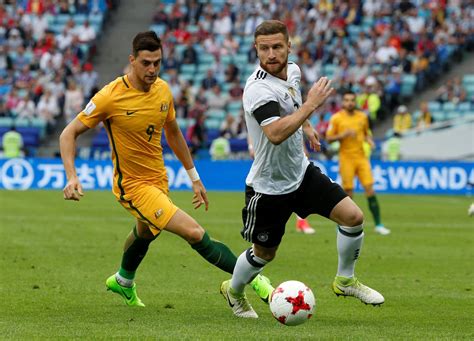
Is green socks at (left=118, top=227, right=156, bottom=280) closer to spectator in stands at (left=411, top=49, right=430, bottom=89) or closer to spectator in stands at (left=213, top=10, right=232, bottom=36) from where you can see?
spectator in stands at (left=411, top=49, right=430, bottom=89)

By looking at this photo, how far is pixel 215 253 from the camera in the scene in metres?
9.71

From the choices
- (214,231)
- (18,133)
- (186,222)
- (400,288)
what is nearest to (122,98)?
(186,222)

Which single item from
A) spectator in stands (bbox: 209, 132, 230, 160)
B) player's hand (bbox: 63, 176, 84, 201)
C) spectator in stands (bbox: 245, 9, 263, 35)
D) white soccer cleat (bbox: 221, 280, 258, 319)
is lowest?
spectator in stands (bbox: 209, 132, 230, 160)

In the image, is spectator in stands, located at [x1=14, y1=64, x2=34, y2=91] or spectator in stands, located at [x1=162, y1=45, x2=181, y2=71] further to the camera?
spectator in stands, located at [x1=162, y1=45, x2=181, y2=71]

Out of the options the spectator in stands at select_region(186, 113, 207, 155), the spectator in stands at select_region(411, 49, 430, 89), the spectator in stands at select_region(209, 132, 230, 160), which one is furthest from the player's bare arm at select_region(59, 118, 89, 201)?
the spectator in stands at select_region(411, 49, 430, 89)

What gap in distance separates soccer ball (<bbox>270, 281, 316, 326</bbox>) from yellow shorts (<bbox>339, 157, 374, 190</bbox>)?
10356mm

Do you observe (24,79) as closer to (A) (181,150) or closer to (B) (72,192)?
(A) (181,150)

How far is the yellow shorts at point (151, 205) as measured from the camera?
962 centimetres

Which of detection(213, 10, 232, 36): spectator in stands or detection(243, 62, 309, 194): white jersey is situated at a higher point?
detection(243, 62, 309, 194): white jersey

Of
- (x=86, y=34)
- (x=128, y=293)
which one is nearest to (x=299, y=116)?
(x=128, y=293)

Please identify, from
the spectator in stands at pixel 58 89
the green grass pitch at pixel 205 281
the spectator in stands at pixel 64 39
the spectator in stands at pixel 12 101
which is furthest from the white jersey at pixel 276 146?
the spectator in stands at pixel 64 39

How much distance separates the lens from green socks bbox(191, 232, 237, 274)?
967cm

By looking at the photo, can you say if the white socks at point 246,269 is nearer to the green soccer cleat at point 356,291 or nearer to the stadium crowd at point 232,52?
the green soccer cleat at point 356,291

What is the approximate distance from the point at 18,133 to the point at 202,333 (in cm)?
2595
